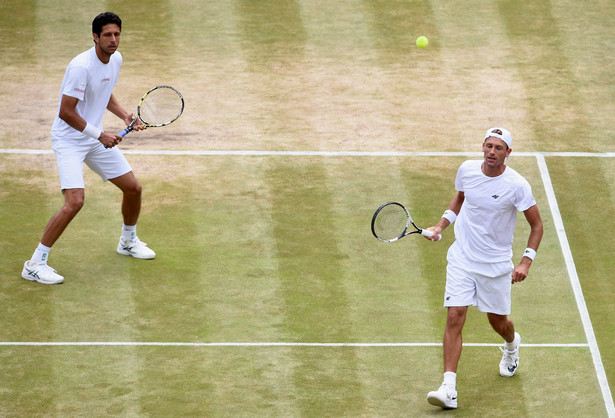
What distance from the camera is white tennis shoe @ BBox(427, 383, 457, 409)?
8266 millimetres

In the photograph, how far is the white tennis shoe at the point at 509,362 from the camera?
29.2 ft

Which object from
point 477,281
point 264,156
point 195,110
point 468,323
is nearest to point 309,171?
point 264,156

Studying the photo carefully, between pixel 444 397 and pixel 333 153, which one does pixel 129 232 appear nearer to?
pixel 333 153

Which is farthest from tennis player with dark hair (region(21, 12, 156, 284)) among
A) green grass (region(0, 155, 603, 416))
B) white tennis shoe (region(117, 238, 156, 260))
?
green grass (region(0, 155, 603, 416))

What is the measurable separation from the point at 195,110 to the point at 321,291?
460 cm

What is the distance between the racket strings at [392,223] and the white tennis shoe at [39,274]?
3.23 metres

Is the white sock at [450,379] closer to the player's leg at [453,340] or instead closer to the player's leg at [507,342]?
the player's leg at [453,340]

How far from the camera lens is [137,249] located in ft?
35.8

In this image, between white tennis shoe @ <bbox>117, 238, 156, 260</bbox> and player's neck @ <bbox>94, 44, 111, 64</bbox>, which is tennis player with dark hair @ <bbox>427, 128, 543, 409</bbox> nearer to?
white tennis shoe @ <bbox>117, 238, 156, 260</bbox>

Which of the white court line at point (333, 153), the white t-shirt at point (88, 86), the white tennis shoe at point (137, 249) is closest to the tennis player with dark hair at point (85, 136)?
the white t-shirt at point (88, 86)

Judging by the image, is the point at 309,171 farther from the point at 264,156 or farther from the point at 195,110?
the point at 195,110

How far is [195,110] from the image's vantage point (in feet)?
46.5

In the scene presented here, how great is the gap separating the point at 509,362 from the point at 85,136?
4.33 meters

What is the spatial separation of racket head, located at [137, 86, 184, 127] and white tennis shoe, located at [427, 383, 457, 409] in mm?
3948
